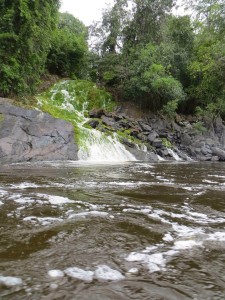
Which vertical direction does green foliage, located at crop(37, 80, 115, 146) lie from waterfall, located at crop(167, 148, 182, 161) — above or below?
above

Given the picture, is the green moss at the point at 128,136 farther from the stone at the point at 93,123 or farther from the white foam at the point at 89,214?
the white foam at the point at 89,214

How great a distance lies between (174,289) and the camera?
1780mm

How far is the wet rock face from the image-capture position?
11.3 m

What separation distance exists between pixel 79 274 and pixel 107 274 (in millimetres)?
199

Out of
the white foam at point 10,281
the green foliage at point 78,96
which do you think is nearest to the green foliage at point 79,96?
the green foliage at point 78,96

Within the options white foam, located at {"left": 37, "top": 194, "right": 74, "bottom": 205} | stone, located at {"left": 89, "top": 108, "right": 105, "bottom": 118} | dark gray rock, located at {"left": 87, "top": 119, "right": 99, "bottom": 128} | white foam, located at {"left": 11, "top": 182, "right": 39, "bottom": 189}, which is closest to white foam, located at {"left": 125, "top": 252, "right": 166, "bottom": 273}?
white foam, located at {"left": 37, "top": 194, "right": 74, "bottom": 205}

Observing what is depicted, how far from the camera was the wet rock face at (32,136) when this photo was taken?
11.3 meters

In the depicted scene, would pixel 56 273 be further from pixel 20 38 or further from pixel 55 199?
pixel 20 38

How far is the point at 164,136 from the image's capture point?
18.5m

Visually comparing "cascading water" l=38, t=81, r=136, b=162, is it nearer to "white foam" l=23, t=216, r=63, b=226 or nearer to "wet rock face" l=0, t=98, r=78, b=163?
"wet rock face" l=0, t=98, r=78, b=163

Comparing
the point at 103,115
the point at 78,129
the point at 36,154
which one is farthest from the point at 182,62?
the point at 36,154

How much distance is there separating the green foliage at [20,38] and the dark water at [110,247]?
1182 cm

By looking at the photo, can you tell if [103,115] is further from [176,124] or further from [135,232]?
[135,232]

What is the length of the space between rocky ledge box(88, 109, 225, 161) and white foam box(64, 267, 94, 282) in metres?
13.0
